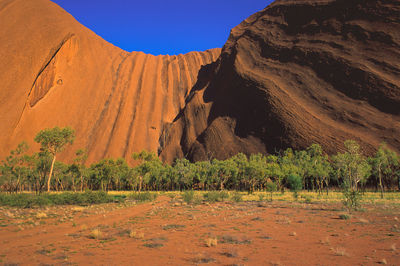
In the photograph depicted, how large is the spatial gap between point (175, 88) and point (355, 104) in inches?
3045

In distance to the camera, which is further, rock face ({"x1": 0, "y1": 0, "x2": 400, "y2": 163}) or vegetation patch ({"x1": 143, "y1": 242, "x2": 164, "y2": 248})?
rock face ({"x1": 0, "y1": 0, "x2": 400, "y2": 163})

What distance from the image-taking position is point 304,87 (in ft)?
275

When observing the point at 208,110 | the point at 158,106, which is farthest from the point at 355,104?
the point at 158,106

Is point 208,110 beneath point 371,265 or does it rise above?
above

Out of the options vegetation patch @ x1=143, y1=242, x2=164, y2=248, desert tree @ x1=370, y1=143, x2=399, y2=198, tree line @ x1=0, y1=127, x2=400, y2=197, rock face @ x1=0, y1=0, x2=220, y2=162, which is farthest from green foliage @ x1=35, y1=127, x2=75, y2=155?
desert tree @ x1=370, y1=143, x2=399, y2=198

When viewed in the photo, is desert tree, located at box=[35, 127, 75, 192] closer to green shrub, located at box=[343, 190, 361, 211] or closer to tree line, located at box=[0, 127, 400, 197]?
tree line, located at box=[0, 127, 400, 197]

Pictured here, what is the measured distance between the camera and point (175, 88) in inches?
5079

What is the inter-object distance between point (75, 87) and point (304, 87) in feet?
255

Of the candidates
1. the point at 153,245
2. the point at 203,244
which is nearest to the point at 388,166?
the point at 203,244

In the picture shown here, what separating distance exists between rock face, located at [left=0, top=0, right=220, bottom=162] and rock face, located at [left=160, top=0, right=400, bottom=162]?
15804mm

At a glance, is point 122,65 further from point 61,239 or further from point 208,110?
point 61,239

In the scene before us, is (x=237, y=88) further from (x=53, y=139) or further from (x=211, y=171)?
(x=53, y=139)

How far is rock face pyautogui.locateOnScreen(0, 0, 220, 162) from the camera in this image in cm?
7706

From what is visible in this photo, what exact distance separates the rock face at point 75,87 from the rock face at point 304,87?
15.8m
